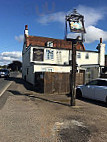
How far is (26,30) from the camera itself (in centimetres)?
3441

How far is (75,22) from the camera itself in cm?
1017

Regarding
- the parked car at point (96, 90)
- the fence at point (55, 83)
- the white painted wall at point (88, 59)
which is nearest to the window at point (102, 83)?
the parked car at point (96, 90)

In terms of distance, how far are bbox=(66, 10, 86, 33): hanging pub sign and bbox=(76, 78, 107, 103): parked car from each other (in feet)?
11.4

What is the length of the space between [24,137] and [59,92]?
30.3ft

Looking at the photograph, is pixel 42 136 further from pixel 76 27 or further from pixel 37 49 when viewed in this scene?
pixel 37 49

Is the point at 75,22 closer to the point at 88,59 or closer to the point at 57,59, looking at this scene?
the point at 57,59

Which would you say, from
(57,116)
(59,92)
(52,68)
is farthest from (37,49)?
(57,116)

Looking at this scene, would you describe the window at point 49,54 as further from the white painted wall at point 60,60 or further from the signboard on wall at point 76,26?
the signboard on wall at point 76,26

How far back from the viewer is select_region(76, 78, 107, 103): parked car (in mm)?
9006

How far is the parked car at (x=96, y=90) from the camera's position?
9006 millimetres

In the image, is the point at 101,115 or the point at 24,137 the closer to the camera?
the point at 24,137

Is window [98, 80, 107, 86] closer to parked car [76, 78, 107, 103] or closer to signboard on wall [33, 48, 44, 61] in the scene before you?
parked car [76, 78, 107, 103]

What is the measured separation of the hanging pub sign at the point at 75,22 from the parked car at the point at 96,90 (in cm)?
347

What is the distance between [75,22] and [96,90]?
459 cm
